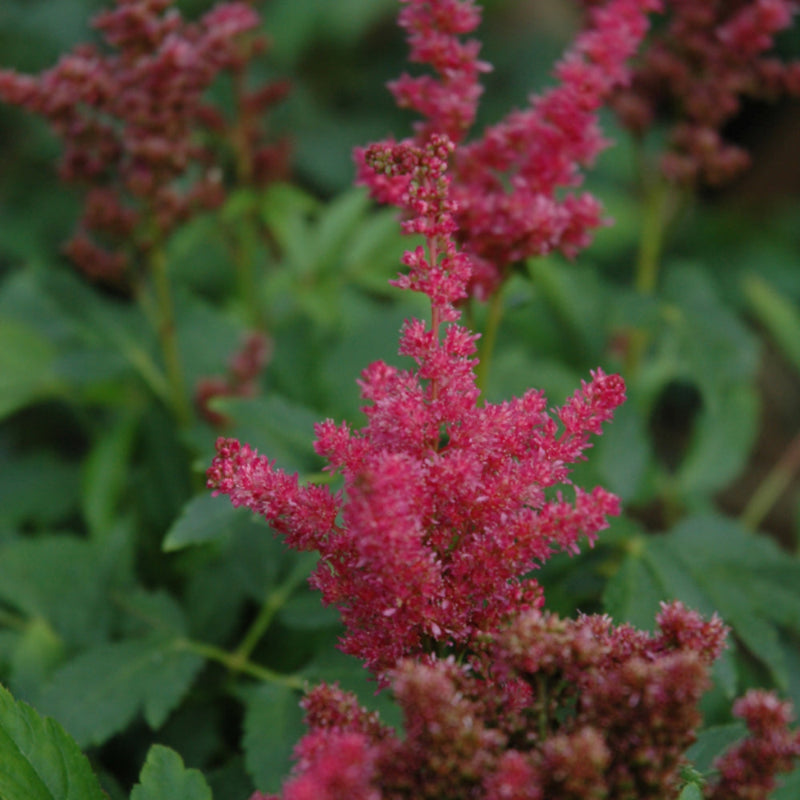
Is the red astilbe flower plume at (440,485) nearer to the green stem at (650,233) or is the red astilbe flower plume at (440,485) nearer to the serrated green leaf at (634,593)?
the serrated green leaf at (634,593)

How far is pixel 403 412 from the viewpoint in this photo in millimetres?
1060

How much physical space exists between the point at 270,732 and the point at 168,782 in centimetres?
44

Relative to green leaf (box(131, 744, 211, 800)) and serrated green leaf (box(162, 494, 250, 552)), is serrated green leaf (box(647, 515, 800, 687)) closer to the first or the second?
serrated green leaf (box(162, 494, 250, 552))

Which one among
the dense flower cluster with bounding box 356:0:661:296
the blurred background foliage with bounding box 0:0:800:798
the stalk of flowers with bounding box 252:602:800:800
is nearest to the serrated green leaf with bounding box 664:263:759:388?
the blurred background foliage with bounding box 0:0:800:798

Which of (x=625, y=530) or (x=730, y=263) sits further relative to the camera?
(x=730, y=263)

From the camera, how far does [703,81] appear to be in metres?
2.24

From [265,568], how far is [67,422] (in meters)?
1.48

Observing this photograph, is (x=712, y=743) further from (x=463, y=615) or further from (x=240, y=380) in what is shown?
(x=240, y=380)

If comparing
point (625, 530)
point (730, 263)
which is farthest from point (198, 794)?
point (730, 263)

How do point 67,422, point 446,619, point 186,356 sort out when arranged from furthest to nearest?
point 67,422 → point 186,356 → point 446,619

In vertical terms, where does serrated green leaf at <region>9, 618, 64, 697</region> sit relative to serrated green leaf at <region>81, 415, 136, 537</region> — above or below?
below

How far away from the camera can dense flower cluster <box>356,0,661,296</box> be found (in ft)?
4.88

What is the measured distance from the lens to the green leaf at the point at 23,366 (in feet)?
7.98

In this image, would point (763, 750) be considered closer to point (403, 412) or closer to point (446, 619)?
point (446, 619)
